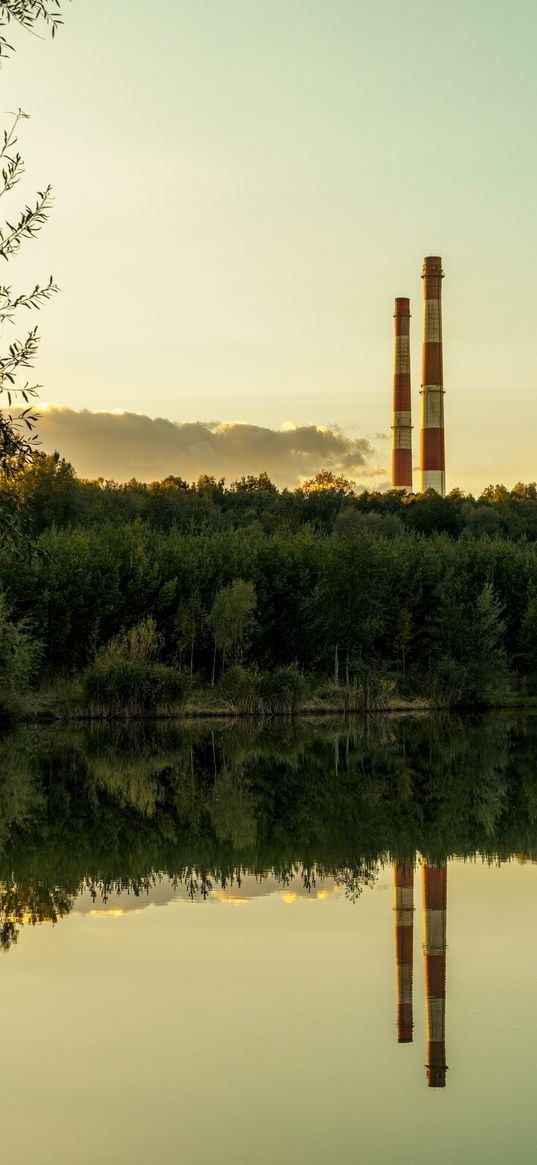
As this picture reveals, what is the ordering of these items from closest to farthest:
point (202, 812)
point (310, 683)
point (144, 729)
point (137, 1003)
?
point (137, 1003), point (202, 812), point (144, 729), point (310, 683)

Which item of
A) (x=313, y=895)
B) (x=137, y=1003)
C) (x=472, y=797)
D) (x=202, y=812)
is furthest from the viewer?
(x=472, y=797)

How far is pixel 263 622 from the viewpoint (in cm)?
5206

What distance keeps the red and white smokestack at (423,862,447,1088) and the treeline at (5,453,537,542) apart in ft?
163

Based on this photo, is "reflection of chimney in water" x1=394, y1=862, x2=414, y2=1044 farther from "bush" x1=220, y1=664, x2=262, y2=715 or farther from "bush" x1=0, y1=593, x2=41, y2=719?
"bush" x1=220, y1=664, x2=262, y2=715

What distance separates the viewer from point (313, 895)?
14.8m

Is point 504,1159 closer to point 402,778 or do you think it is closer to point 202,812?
point 202,812

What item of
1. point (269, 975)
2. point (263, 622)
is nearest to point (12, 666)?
point (263, 622)

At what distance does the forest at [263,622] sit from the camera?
1714 inches

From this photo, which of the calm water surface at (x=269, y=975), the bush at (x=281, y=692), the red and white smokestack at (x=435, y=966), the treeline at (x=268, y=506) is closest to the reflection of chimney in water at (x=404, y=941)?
the calm water surface at (x=269, y=975)

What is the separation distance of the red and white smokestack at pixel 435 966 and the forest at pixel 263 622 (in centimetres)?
2422

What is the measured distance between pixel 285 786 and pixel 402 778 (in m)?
2.62

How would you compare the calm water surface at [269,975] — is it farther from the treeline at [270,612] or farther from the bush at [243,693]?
the treeline at [270,612]

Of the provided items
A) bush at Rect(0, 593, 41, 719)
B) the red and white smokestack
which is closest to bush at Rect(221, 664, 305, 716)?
bush at Rect(0, 593, 41, 719)

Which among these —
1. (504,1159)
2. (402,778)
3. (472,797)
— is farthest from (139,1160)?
(402,778)
